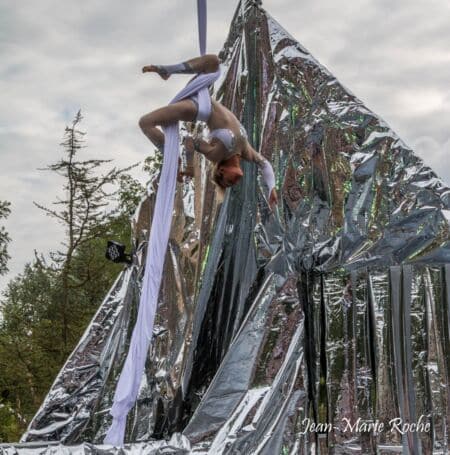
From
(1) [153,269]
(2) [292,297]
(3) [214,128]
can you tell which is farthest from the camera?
(2) [292,297]

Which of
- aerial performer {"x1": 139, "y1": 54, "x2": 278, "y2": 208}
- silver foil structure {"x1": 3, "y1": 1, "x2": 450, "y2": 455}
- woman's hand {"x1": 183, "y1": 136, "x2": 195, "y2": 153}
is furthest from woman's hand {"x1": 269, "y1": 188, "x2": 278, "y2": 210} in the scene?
woman's hand {"x1": 183, "y1": 136, "x2": 195, "y2": 153}

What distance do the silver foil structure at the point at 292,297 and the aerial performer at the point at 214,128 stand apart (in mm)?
371

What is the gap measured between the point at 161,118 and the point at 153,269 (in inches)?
32.5

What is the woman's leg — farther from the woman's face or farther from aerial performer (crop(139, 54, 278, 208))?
the woman's face

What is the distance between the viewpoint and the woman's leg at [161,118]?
361 cm

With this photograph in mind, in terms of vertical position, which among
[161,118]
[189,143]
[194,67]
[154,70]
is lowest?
[161,118]

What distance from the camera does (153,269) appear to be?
3482mm

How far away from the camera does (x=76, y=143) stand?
786 cm

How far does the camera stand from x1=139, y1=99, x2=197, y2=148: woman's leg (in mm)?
3613

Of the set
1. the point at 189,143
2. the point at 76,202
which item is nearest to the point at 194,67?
the point at 189,143

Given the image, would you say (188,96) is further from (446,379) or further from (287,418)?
(446,379)

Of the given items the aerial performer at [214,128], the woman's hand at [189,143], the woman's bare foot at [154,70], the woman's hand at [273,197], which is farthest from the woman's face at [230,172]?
the woman's hand at [189,143]

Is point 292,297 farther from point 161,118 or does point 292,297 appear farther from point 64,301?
point 64,301

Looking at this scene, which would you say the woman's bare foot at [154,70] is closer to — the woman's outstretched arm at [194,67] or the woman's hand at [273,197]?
the woman's outstretched arm at [194,67]
